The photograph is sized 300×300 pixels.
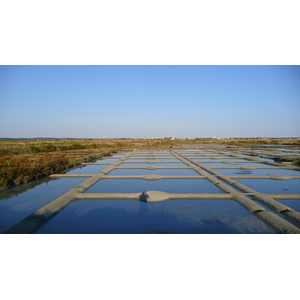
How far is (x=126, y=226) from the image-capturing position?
12.9ft

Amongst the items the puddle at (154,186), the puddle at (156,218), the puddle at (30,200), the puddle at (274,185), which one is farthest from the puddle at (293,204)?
the puddle at (30,200)

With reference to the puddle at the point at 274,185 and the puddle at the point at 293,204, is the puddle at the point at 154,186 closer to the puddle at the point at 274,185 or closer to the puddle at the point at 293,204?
the puddle at the point at 274,185

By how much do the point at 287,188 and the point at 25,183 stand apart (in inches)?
380

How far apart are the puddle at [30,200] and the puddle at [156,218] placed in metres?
0.91

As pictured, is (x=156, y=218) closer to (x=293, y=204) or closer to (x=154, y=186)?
(x=154, y=186)

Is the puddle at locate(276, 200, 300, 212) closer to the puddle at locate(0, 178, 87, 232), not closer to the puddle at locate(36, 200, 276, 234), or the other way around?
the puddle at locate(36, 200, 276, 234)

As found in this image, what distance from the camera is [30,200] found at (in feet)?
18.6

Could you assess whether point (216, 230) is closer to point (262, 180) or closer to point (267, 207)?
point (267, 207)

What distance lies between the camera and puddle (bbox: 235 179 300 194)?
6316 mm

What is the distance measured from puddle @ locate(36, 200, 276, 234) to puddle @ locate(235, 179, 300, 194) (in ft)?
7.00

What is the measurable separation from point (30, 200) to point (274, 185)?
8135 millimetres

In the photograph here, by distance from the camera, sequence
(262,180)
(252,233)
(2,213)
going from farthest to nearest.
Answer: (262,180), (2,213), (252,233)

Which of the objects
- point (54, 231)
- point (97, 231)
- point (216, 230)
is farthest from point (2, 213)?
point (216, 230)

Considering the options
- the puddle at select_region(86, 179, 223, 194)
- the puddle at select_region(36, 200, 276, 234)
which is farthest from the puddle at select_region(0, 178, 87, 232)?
the puddle at select_region(86, 179, 223, 194)
